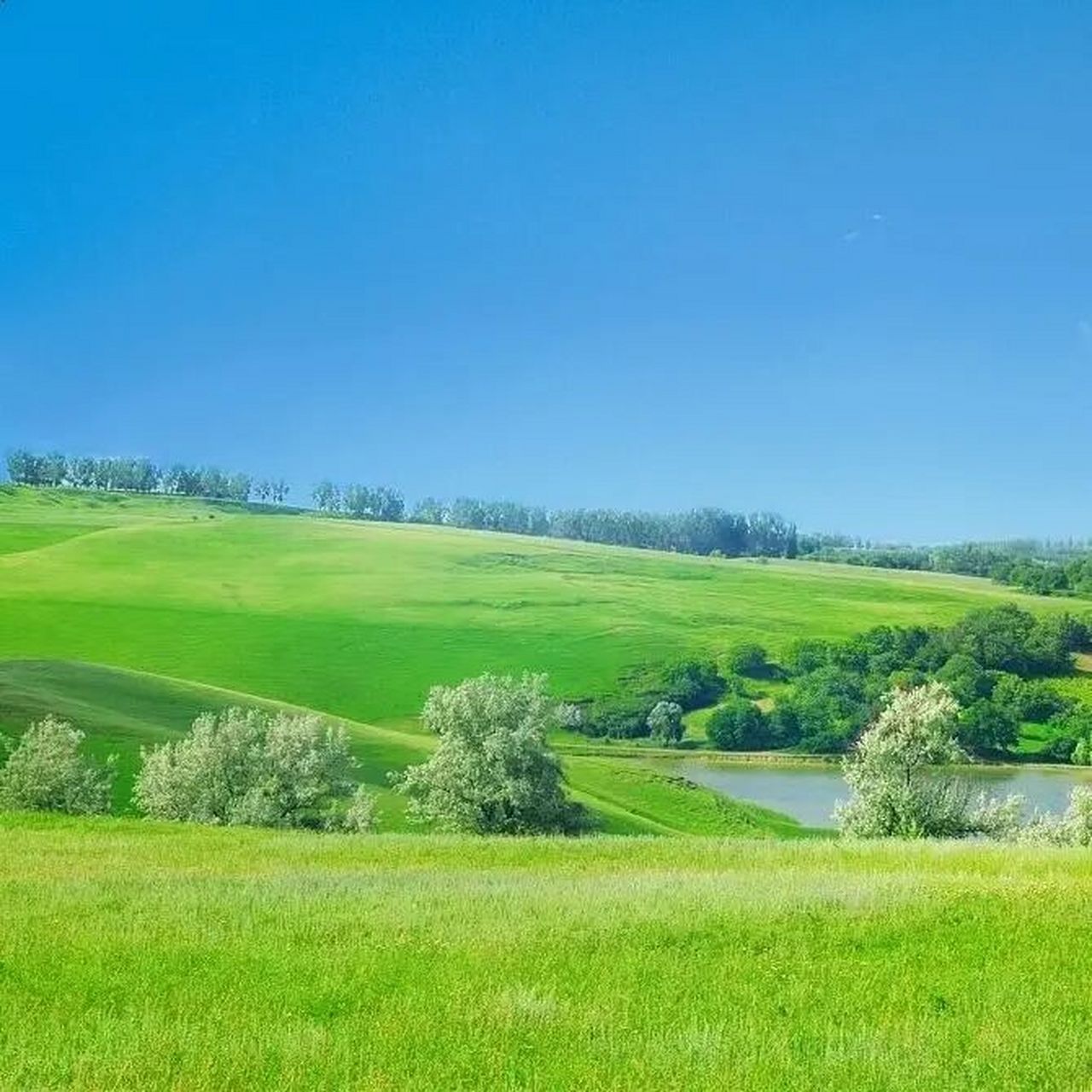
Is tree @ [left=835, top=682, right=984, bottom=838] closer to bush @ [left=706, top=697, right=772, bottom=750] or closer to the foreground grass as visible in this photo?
the foreground grass

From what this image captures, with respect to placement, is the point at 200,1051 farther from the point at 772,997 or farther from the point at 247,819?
the point at 247,819

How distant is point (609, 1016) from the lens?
11391 mm

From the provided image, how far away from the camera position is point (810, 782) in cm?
15950

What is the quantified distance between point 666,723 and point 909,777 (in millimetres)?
119083

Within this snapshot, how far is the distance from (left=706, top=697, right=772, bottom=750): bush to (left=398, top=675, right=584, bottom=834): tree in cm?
11622

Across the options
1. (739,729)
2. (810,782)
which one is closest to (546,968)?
(810,782)

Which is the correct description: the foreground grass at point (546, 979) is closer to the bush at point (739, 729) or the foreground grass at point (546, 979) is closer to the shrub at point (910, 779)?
the shrub at point (910, 779)

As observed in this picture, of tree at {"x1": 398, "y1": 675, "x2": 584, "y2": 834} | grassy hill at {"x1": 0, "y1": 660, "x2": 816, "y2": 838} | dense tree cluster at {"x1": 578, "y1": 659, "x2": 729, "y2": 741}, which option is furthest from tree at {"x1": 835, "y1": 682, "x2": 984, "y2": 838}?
dense tree cluster at {"x1": 578, "y1": 659, "x2": 729, "y2": 741}

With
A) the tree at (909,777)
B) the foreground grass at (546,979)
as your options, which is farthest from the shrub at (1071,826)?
the foreground grass at (546,979)

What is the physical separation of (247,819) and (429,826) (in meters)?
11.2

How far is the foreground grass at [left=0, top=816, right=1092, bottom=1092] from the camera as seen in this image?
988cm

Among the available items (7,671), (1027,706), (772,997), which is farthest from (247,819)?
(1027,706)

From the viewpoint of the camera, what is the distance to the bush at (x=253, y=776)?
77.4 m

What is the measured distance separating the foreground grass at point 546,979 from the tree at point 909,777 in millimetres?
38977
